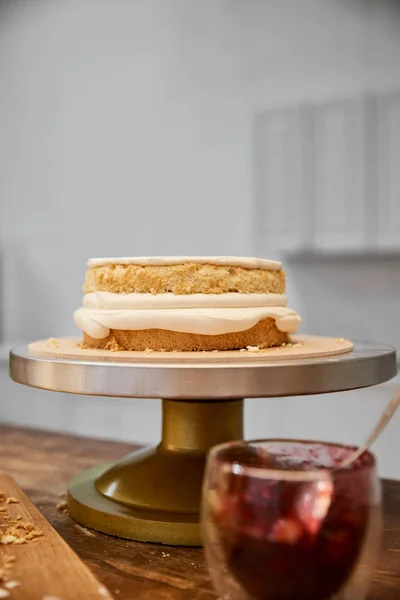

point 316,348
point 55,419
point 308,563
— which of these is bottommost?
point 55,419

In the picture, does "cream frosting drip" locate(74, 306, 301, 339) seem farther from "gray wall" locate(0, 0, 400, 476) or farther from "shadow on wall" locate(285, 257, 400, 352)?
"shadow on wall" locate(285, 257, 400, 352)

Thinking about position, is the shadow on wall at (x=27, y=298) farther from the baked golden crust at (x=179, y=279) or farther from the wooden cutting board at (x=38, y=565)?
the wooden cutting board at (x=38, y=565)

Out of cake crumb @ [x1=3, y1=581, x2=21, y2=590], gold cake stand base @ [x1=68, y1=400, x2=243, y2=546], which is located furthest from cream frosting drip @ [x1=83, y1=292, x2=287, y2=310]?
cake crumb @ [x1=3, y1=581, x2=21, y2=590]

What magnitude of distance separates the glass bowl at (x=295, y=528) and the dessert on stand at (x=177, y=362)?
0.73 feet

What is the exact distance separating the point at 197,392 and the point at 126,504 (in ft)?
0.90

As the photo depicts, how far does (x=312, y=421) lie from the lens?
2865 mm

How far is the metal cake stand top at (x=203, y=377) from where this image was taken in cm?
77

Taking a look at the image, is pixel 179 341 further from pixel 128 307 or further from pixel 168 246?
pixel 168 246

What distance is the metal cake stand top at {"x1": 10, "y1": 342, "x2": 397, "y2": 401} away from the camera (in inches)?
30.4

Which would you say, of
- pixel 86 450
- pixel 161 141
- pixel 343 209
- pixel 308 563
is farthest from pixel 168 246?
pixel 308 563

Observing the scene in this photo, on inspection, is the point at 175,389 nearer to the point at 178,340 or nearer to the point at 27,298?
the point at 178,340

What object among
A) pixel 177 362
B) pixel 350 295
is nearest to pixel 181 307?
pixel 177 362

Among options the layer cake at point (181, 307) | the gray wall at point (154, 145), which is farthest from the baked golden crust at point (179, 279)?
the gray wall at point (154, 145)

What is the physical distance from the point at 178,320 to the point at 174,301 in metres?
0.04
